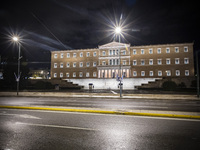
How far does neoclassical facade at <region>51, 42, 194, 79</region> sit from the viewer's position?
1828 inches

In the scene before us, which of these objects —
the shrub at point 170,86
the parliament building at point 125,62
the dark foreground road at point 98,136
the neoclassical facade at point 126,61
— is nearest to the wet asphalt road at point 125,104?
the dark foreground road at point 98,136

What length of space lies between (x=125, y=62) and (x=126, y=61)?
62cm

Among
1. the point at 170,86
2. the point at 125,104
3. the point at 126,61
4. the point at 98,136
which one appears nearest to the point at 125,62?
the point at 126,61

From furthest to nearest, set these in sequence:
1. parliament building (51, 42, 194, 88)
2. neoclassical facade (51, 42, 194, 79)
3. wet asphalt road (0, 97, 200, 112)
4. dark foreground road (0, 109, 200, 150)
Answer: neoclassical facade (51, 42, 194, 79), parliament building (51, 42, 194, 88), wet asphalt road (0, 97, 200, 112), dark foreground road (0, 109, 200, 150)

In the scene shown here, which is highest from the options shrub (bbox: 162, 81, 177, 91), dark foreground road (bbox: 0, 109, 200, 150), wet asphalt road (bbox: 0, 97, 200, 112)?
shrub (bbox: 162, 81, 177, 91)

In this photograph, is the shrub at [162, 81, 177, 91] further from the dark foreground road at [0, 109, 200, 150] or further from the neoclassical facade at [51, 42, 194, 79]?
the dark foreground road at [0, 109, 200, 150]

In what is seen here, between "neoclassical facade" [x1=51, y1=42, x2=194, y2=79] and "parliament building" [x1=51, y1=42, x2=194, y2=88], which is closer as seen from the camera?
"parliament building" [x1=51, y1=42, x2=194, y2=88]

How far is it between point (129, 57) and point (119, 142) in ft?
163

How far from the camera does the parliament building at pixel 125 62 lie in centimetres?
4625

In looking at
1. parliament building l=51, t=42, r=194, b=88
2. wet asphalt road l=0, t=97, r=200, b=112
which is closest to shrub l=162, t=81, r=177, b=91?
wet asphalt road l=0, t=97, r=200, b=112

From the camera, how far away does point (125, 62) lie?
Result: 168 feet

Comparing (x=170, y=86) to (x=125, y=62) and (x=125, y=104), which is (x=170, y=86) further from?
(x=125, y=62)

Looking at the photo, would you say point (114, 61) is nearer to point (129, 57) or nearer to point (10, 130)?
point (129, 57)

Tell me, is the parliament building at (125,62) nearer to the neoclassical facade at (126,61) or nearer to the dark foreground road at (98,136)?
the neoclassical facade at (126,61)
